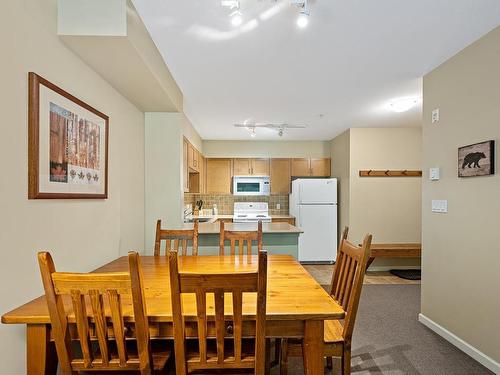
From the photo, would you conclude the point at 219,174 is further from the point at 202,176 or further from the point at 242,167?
the point at 242,167

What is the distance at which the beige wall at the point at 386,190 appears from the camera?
4.87 metres

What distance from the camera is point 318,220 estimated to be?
211 inches

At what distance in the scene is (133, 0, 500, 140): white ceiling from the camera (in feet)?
6.03

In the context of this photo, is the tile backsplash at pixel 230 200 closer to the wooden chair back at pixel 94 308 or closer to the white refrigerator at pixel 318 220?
the white refrigerator at pixel 318 220

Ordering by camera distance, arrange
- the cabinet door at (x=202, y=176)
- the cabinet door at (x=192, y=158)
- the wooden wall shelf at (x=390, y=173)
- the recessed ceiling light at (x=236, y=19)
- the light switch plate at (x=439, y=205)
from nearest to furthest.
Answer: the recessed ceiling light at (x=236, y=19) < the light switch plate at (x=439, y=205) < the cabinet door at (x=192, y=158) < the wooden wall shelf at (x=390, y=173) < the cabinet door at (x=202, y=176)

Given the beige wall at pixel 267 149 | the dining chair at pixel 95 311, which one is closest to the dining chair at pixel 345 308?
the dining chair at pixel 95 311

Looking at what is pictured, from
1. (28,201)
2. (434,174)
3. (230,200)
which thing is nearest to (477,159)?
(434,174)

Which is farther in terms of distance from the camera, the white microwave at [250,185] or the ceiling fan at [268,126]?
the white microwave at [250,185]

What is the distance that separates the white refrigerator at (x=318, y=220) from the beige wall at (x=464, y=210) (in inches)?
95.9

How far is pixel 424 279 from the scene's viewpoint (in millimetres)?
2906

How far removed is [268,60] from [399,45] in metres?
0.99

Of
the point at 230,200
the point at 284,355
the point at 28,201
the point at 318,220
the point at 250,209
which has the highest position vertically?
the point at 28,201

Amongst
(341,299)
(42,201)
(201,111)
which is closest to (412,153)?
(201,111)

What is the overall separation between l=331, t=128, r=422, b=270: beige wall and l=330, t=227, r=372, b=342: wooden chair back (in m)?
3.09
